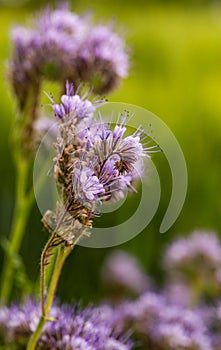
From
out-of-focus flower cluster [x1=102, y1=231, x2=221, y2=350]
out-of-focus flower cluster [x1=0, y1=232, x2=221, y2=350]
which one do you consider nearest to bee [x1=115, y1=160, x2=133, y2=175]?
out-of-focus flower cluster [x1=0, y1=232, x2=221, y2=350]

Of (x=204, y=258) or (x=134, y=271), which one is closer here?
(x=204, y=258)

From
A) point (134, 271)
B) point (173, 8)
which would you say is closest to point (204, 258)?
point (134, 271)

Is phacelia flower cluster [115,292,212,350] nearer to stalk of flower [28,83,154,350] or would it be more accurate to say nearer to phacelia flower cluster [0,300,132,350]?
phacelia flower cluster [0,300,132,350]

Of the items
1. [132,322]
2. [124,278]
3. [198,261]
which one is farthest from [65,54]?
[124,278]

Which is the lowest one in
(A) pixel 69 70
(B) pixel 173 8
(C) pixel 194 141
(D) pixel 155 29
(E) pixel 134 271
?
(E) pixel 134 271

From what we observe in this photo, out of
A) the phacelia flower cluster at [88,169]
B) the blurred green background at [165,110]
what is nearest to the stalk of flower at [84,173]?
the phacelia flower cluster at [88,169]

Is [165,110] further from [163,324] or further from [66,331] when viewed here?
[66,331]

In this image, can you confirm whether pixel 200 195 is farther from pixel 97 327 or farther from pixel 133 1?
pixel 133 1

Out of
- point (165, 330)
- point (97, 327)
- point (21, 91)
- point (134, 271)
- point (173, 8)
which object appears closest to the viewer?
point (97, 327)
